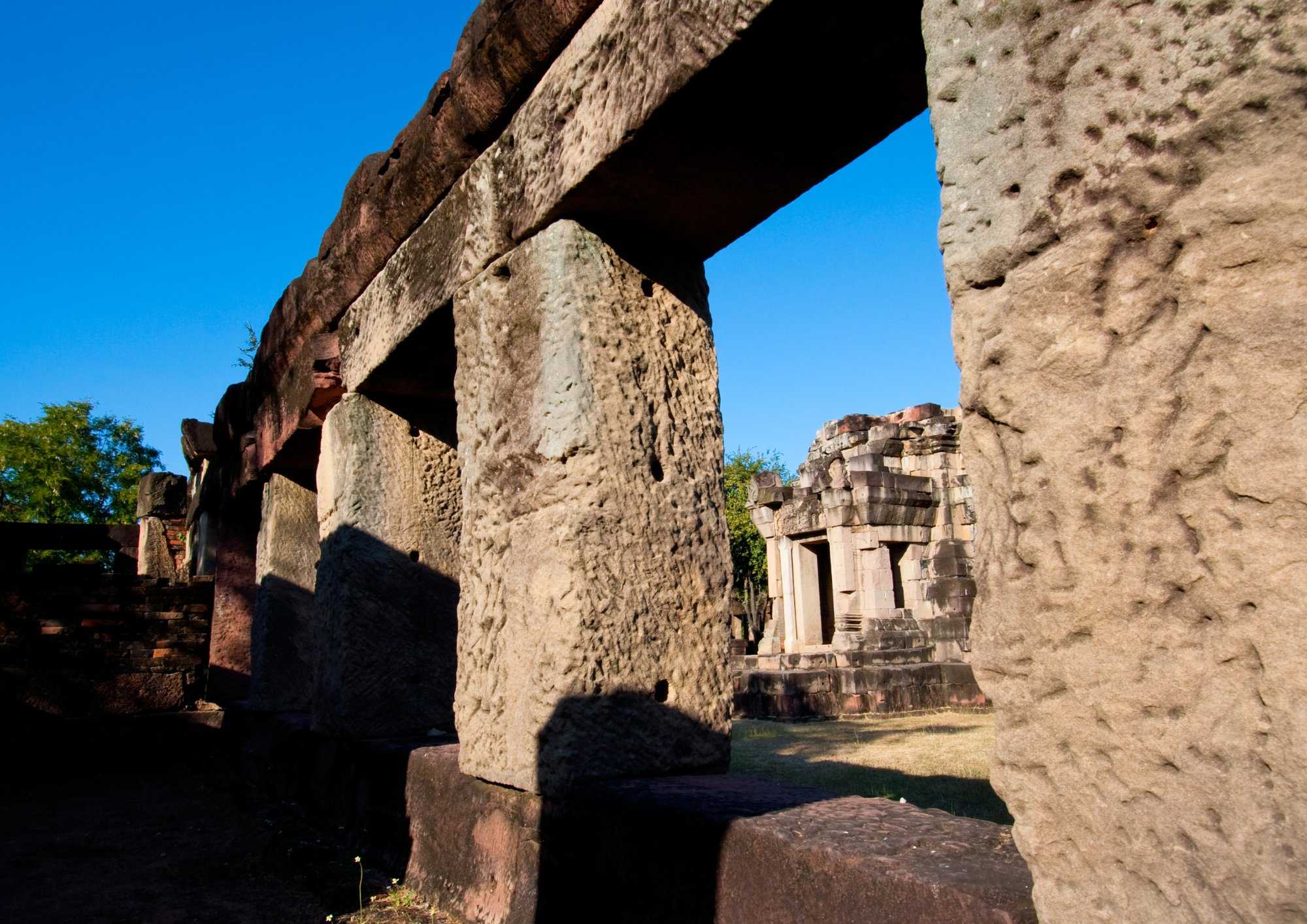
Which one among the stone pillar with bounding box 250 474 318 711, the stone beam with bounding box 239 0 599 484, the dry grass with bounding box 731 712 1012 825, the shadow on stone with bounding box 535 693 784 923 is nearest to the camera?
the shadow on stone with bounding box 535 693 784 923

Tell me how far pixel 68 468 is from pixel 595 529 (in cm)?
3396

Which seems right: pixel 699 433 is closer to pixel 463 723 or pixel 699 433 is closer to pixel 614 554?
pixel 614 554

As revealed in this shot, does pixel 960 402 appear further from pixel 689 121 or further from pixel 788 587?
pixel 788 587

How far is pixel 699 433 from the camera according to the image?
307cm

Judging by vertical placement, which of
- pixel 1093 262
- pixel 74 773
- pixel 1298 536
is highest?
pixel 1093 262

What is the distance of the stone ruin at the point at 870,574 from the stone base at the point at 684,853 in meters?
8.48

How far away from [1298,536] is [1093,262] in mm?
468

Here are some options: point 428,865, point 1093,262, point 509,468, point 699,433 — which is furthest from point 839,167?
point 428,865

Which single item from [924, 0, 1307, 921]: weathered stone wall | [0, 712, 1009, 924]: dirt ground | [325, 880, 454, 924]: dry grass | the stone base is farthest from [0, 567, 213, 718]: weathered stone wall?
[924, 0, 1307, 921]: weathered stone wall

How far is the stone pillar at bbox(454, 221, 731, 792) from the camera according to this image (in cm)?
274

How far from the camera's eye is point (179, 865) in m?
4.38

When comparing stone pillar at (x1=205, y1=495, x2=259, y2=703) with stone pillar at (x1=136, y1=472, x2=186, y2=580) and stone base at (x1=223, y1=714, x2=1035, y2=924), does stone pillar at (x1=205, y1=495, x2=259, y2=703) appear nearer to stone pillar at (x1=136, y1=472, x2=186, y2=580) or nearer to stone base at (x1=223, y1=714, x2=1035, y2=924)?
stone pillar at (x1=136, y1=472, x2=186, y2=580)

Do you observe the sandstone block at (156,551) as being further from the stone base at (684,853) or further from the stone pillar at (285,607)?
the stone base at (684,853)

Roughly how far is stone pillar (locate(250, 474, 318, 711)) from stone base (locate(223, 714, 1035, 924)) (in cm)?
300
